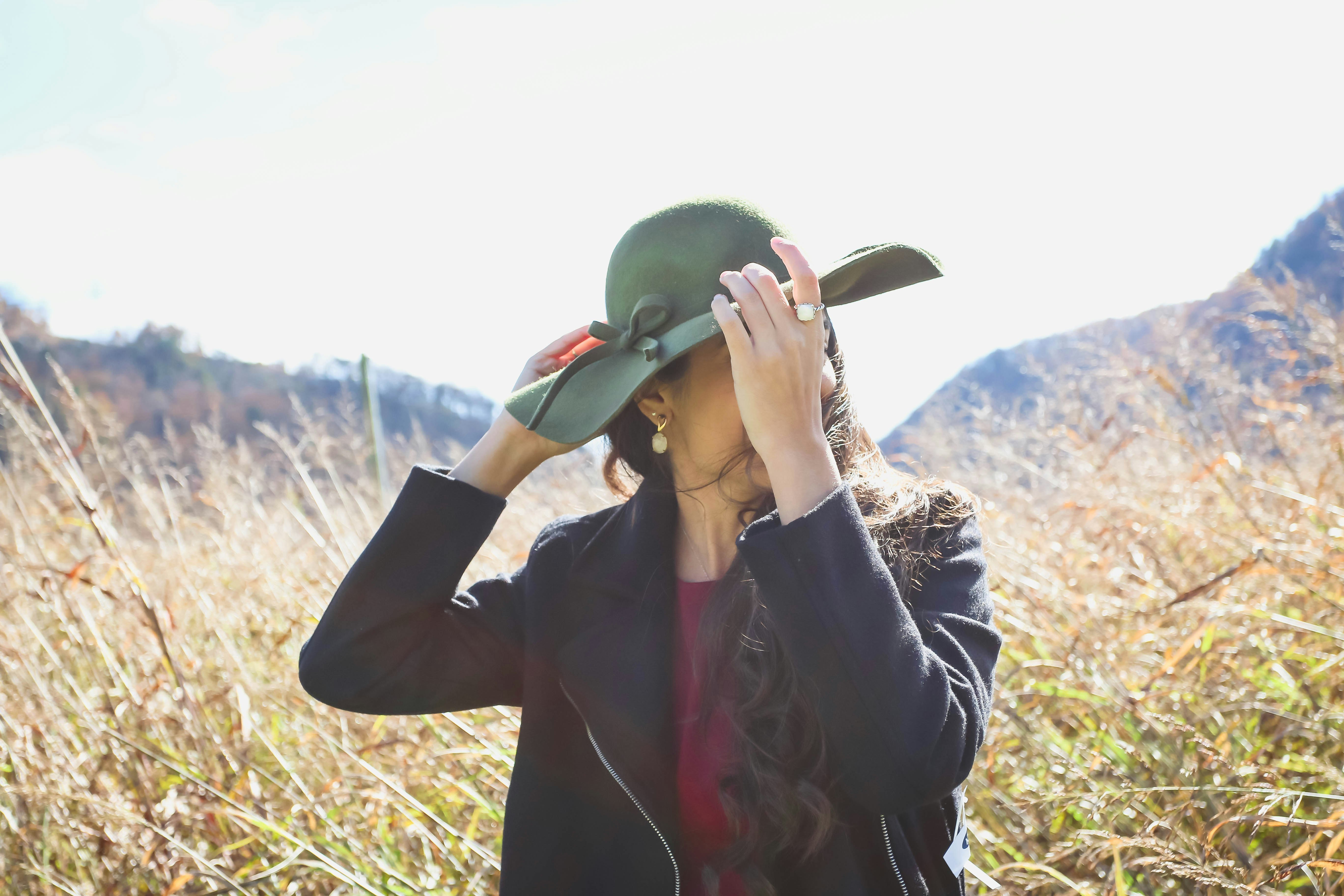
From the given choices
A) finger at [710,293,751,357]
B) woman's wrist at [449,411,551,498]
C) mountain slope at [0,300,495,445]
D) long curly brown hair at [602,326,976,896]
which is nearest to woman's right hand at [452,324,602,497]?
woman's wrist at [449,411,551,498]

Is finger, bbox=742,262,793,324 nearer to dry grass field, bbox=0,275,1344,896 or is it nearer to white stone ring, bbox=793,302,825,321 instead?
white stone ring, bbox=793,302,825,321

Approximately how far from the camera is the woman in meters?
1.05

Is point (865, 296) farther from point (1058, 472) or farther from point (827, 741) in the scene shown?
point (1058, 472)

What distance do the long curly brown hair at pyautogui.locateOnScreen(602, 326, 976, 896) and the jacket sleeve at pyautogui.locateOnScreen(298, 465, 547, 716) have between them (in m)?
0.44

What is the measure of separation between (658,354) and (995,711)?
1.47 metres

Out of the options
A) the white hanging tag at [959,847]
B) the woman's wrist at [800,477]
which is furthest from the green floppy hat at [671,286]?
the white hanging tag at [959,847]

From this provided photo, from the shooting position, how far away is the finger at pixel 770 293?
1.08m

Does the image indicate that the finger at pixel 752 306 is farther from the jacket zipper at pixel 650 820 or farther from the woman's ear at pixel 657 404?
the jacket zipper at pixel 650 820

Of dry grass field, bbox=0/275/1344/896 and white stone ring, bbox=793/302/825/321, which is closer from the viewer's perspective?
white stone ring, bbox=793/302/825/321

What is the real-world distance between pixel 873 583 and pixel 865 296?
485mm

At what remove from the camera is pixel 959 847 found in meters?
1.28

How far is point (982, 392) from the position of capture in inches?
310

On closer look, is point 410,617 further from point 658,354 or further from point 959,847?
point 959,847

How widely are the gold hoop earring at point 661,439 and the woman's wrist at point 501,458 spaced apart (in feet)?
0.65
